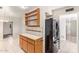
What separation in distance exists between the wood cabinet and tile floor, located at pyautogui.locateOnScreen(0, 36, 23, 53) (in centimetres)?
8

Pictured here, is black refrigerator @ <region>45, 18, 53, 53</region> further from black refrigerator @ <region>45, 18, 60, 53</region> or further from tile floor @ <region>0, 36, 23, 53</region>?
tile floor @ <region>0, 36, 23, 53</region>

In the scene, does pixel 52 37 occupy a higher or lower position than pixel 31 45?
higher

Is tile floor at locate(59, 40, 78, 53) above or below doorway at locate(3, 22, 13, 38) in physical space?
below

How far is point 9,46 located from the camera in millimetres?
2426

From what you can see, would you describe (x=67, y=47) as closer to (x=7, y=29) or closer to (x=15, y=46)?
(x=15, y=46)

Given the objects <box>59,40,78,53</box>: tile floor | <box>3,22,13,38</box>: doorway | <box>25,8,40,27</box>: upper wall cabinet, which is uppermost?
<box>25,8,40,27</box>: upper wall cabinet

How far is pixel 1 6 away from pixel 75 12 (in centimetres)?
108

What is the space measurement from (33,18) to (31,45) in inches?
15.8

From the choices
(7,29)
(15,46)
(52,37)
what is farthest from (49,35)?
(7,29)

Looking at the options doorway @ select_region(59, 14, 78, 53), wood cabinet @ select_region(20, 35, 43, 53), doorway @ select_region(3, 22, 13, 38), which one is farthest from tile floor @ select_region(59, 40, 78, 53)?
doorway @ select_region(3, 22, 13, 38)

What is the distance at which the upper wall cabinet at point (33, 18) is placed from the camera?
8.07 feet

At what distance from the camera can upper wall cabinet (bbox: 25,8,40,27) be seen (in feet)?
8.07
